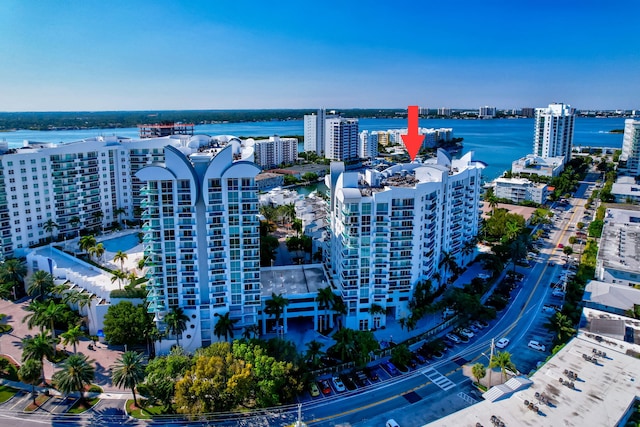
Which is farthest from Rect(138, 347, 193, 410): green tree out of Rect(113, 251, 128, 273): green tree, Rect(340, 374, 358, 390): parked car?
Rect(113, 251, 128, 273): green tree

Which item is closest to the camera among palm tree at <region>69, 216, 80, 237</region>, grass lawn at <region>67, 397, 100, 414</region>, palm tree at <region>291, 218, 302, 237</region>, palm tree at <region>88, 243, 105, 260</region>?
grass lawn at <region>67, 397, 100, 414</region>

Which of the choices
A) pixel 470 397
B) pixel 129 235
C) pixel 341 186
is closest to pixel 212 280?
pixel 341 186

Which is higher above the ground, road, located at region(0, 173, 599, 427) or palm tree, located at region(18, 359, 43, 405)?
palm tree, located at region(18, 359, 43, 405)

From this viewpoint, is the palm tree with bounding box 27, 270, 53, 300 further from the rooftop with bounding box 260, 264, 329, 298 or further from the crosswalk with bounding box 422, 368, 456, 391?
the crosswalk with bounding box 422, 368, 456, 391

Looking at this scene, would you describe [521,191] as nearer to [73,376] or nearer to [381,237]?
[381,237]

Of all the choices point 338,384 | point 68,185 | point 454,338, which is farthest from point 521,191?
point 68,185

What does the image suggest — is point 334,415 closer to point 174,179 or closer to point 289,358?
point 289,358
